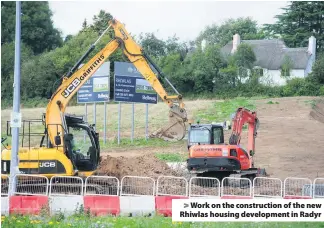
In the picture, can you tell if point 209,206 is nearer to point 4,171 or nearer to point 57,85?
point 4,171

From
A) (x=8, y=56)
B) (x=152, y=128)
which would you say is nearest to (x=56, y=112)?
(x=152, y=128)

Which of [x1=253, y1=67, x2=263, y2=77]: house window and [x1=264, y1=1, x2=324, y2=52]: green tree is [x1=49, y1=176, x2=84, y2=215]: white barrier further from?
[x1=264, y1=1, x2=324, y2=52]: green tree

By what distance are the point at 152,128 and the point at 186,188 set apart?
28481mm

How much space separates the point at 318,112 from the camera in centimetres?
5453

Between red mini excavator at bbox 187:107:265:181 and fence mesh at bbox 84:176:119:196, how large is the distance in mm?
4102

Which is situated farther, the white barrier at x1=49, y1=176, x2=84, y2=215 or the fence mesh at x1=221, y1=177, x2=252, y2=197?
the fence mesh at x1=221, y1=177, x2=252, y2=197

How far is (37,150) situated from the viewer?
72.6 feet

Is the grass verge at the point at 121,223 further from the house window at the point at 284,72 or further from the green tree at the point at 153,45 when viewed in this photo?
the green tree at the point at 153,45

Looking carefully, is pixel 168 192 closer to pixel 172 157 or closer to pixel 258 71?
pixel 172 157

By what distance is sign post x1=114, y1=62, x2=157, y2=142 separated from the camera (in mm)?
41000

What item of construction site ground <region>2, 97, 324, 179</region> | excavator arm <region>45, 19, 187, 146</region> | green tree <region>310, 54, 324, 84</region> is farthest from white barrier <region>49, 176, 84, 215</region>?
green tree <region>310, 54, 324, 84</region>

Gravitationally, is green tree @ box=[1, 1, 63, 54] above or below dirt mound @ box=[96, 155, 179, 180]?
above

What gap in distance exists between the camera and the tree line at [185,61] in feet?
208

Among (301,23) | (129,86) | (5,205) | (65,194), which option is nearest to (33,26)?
(301,23)
